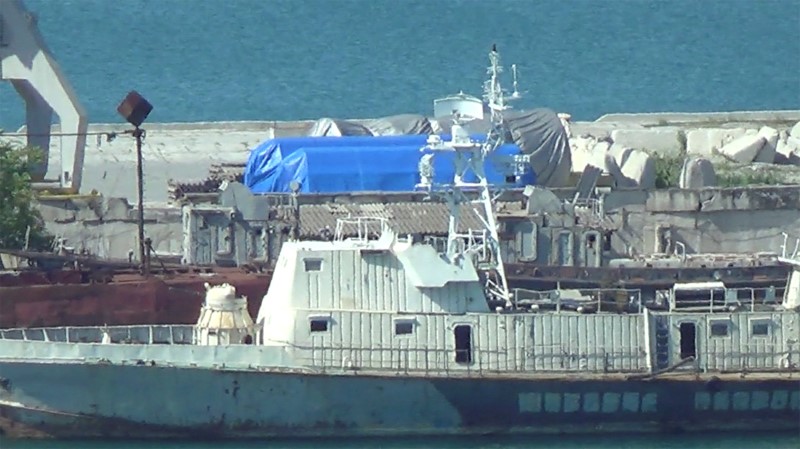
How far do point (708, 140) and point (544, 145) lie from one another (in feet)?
28.2

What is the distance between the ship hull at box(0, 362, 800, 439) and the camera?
4372cm

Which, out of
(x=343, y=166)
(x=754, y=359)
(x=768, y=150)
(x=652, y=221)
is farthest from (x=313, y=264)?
(x=768, y=150)

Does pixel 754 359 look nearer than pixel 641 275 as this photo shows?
Yes

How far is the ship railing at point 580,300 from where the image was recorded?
45312 millimetres

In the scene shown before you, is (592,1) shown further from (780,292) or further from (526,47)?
(780,292)

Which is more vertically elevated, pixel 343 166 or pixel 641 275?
pixel 343 166

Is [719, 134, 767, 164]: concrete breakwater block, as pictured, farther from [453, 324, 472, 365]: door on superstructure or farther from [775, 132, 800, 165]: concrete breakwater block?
[453, 324, 472, 365]: door on superstructure

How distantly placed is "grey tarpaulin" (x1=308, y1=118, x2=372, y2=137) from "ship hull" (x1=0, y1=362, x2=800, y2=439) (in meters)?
16.9

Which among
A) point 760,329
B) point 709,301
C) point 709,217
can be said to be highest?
point 709,217

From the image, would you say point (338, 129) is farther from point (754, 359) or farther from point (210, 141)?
point (754, 359)

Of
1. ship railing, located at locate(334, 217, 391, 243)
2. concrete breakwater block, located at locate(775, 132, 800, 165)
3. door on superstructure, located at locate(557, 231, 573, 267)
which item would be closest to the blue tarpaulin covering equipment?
door on superstructure, located at locate(557, 231, 573, 267)

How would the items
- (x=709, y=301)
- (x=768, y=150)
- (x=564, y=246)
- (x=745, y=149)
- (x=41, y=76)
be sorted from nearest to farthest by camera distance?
(x=709, y=301)
(x=564, y=246)
(x=41, y=76)
(x=745, y=149)
(x=768, y=150)

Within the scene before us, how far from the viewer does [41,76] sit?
57156 millimetres

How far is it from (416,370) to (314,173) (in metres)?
12.7
